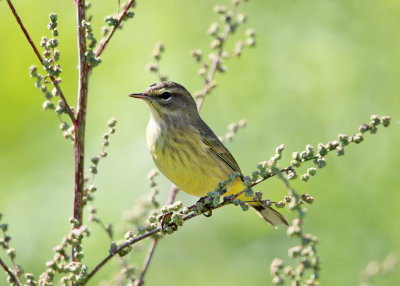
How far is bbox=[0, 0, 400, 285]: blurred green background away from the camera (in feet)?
18.7

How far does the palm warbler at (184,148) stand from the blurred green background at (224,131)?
79cm

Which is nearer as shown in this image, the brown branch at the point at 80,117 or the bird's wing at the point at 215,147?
the brown branch at the point at 80,117

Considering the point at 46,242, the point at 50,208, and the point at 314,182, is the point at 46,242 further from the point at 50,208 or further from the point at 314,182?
the point at 314,182

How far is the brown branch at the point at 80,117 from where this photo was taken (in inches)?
115

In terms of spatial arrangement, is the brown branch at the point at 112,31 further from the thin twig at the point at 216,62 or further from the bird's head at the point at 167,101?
the bird's head at the point at 167,101

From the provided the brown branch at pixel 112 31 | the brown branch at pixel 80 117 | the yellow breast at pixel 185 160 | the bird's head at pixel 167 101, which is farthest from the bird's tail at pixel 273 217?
the brown branch at pixel 112 31

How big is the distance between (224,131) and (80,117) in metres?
3.46

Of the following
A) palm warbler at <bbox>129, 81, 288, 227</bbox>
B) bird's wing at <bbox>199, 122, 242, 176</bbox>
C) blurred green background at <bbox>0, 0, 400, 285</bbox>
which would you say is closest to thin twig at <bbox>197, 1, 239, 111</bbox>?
palm warbler at <bbox>129, 81, 288, 227</bbox>

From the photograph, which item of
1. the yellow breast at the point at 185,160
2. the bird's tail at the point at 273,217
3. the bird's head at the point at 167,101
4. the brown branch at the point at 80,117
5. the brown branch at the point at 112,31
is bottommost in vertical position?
the brown branch at the point at 80,117

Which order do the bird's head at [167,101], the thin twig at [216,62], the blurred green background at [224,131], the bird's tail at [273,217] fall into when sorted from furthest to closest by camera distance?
1. the blurred green background at [224,131]
2. the bird's head at [167,101]
3. the bird's tail at [273,217]
4. the thin twig at [216,62]

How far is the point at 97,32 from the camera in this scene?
6.50 metres

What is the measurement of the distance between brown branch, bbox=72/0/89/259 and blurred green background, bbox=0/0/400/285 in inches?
102

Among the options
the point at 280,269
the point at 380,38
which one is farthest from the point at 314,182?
the point at 280,269

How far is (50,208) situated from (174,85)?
1751 millimetres
